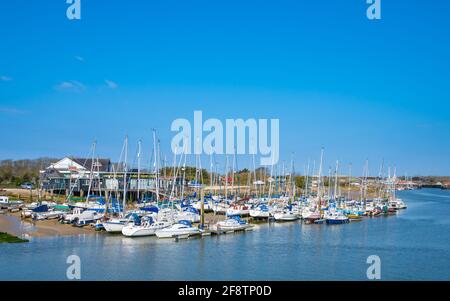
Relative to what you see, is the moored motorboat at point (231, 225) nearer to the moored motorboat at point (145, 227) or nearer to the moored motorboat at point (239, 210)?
the moored motorboat at point (145, 227)

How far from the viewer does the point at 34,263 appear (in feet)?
101

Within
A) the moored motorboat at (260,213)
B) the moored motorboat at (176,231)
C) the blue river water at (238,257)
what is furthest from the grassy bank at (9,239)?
the moored motorboat at (260,213)

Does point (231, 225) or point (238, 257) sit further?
point (231, 225)

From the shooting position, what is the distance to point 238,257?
3488 centimetres

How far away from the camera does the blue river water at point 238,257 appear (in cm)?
2945

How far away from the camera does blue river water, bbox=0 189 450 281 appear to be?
2945 centimetres

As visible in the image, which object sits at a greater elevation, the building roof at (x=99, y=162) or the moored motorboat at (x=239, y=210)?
the building roof at (x=99, y=162)

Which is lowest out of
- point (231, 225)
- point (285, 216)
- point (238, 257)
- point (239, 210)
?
point (238, 257)

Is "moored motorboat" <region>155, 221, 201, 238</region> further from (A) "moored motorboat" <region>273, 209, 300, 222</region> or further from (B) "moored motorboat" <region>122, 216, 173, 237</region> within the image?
(A) "moored motorboat" <region>273, 209, 300, 222</region>

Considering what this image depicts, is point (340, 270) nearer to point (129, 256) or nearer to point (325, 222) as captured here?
point (129, 256)

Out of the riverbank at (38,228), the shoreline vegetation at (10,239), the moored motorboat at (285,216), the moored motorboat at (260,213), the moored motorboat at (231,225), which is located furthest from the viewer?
the moored motorboat at (260,213)

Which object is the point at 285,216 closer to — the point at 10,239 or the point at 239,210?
the point at 239,210

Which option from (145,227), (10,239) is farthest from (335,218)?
(10,239)

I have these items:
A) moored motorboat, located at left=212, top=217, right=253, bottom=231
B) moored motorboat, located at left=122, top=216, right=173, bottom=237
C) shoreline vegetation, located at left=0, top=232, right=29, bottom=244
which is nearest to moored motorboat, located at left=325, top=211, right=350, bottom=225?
moored motorboat, located at left=212, top=217, right=253, bottom=231
